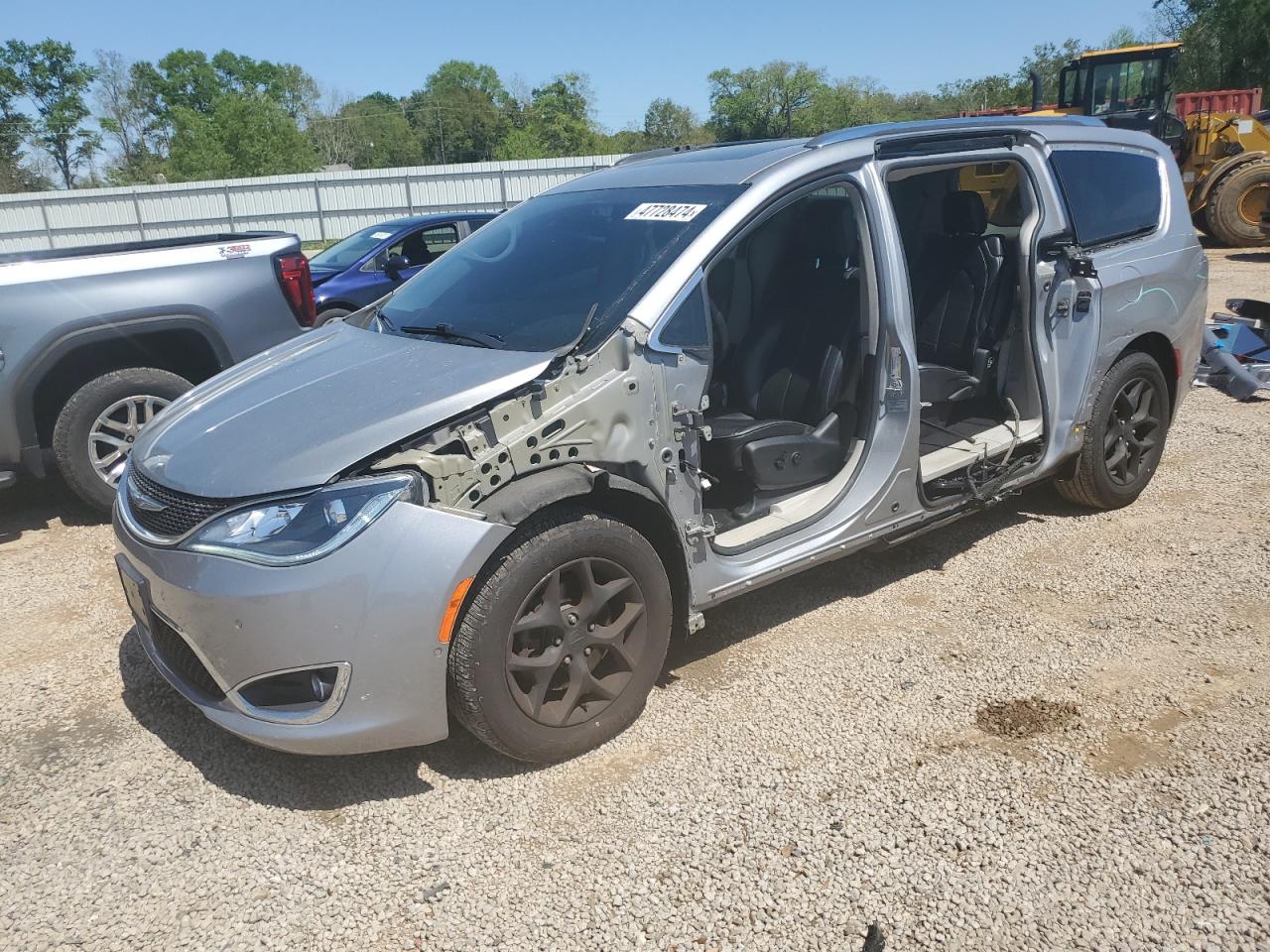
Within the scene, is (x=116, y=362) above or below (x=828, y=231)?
below

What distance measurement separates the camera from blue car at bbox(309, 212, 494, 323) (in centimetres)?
990

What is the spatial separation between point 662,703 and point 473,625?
3.16 feet

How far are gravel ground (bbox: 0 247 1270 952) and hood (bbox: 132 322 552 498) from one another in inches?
39.1

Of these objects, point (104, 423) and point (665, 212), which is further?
point (104, 423)

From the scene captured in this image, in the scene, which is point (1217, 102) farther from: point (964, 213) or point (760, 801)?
point (760, 801)

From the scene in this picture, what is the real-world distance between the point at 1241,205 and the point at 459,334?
16.6 metres

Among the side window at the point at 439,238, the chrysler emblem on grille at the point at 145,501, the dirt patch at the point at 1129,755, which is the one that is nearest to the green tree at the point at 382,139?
the side window at the point at 439,238

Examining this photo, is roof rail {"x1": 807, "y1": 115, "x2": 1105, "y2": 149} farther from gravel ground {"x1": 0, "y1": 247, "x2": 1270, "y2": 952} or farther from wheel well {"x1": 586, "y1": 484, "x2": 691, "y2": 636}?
gravel ground {"x1": 0, "y1": 247, "x2": 1270, "y2": 952}

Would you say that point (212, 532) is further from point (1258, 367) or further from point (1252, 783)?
point (1258, 367)

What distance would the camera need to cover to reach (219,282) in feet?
17.5

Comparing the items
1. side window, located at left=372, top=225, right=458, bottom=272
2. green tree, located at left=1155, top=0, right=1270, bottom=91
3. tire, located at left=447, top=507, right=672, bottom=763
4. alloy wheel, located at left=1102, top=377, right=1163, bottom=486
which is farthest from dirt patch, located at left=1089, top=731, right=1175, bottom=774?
green tree, located at left=1155, top=0, right=1270, bottom=91

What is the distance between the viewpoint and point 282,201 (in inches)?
1131

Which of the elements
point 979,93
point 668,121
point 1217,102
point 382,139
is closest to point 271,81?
point 382,139

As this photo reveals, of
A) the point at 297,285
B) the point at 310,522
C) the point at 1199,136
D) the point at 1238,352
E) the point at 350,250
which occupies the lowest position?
the point at 1238,352
